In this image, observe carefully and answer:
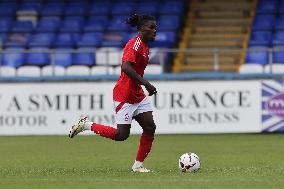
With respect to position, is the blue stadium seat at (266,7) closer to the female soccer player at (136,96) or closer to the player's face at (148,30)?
the female soccer player at (136,96)

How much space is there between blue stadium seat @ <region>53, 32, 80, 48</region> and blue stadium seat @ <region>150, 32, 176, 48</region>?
254 cm

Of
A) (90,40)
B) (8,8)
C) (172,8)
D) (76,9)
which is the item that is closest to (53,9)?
(76,9)

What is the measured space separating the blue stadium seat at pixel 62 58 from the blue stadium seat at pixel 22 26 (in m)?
5.39

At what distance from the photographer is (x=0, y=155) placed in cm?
1526

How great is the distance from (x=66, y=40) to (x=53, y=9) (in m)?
2.34

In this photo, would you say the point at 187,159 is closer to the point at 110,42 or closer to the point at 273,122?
the point at 273,122

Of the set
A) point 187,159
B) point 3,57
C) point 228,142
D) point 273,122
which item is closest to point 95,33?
point 3,57

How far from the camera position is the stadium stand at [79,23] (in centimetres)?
2653

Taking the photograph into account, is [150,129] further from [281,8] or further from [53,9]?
[53,9]

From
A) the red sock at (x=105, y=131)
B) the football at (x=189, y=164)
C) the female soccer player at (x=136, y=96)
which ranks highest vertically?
the female soccer player at (x=136, y=96)

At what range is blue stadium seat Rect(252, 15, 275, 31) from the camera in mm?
26375

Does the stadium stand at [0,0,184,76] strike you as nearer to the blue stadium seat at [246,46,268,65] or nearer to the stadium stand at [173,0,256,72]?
the stadium stand at [173,0,256,72]

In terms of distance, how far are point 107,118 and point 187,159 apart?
983cm

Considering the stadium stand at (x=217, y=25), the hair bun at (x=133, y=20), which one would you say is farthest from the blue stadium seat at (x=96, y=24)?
the hair bun at (x=133, y=20)
